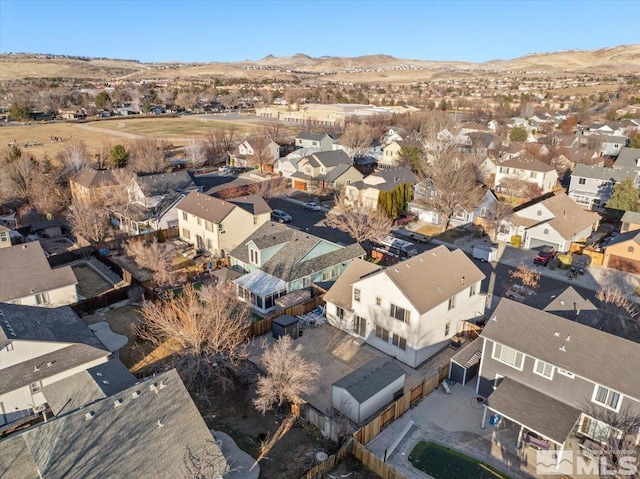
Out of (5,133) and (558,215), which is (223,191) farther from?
(5,133)

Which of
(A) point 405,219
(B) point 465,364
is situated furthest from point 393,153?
(B) point 465,364

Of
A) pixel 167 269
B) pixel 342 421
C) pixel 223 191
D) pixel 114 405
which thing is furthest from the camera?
pixel 223 191

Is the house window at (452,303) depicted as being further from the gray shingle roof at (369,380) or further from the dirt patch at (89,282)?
the dirt patch at (89,282)

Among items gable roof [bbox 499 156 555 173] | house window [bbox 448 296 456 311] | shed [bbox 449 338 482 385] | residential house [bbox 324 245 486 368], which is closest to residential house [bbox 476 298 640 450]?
shed [bbox 449 338 482 385]

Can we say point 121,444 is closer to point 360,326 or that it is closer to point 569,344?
point 360,326

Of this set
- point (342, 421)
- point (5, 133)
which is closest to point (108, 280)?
point (342, 421)
